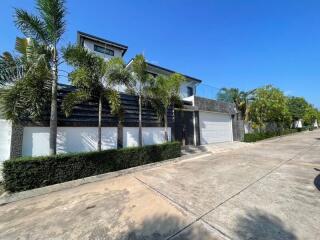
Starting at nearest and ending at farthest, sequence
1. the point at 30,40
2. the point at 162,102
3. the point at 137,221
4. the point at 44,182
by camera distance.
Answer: the point at 137,221
the point at 44,182
the point at 30,40
the point at 162,102

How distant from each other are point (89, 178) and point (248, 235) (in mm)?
5808

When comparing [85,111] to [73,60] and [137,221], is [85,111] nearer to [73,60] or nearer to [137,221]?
[73,60]

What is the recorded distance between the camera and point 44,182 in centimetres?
612

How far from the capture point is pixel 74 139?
8.16 m

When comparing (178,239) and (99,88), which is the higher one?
(99,88)

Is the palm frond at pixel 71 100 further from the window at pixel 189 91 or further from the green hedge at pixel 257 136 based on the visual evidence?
the green hedge at pixel 257 136

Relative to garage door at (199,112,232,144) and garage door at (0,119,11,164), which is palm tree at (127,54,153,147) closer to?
garage door at (0,119,11,164)

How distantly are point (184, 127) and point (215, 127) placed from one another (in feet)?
13.4

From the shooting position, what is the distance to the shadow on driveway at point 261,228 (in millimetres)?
3071

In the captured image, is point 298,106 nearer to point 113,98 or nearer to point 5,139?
point 113,98

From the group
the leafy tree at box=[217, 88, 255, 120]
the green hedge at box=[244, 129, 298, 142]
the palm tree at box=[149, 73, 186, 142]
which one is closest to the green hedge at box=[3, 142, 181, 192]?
the palm tree at box=[149, 73, 186, 142]

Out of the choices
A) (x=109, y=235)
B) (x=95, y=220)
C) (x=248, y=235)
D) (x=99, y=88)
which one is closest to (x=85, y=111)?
(x=99, y=88)

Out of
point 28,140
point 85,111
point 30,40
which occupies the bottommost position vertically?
point 28,140

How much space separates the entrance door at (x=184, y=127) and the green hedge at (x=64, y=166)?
15.7ft
